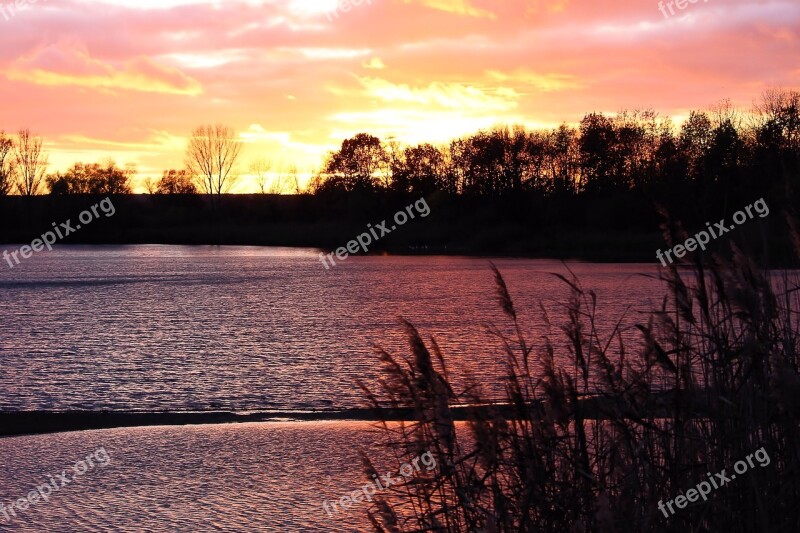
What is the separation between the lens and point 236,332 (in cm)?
1548

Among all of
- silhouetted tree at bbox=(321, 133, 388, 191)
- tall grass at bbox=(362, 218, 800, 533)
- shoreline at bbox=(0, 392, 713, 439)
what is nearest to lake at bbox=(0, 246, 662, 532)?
shoreline at bbox=(0, 392, 713, 439)

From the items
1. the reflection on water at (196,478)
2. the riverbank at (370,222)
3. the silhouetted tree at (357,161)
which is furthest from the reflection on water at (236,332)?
the silhouetted tree at (357,161)

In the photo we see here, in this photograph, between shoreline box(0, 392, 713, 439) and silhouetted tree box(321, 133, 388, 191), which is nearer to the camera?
shoreline box(0, 392, 713, 439)

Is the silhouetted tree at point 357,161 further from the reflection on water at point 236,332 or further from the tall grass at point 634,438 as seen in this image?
the tall grass at point 634,438

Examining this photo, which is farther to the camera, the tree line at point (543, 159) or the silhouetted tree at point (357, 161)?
the silhouetted tree at point (357, 161)

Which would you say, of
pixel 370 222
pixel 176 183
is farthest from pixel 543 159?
pixel 176 183

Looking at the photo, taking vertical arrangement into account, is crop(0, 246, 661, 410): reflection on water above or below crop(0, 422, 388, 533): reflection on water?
above

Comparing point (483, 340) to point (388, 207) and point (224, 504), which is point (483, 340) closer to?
point (224, 504)

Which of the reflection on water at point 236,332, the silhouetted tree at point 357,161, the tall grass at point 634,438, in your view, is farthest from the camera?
→ the silhouetted tree at point 357,161

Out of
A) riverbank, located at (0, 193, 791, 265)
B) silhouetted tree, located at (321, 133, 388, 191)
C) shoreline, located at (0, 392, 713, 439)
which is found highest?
silhouetted tree, located at (321, 133, 388, 191)

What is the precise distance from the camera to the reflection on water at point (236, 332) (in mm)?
9500

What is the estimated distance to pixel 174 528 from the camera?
16.9 ft

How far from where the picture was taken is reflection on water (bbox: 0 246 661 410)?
9.50 m

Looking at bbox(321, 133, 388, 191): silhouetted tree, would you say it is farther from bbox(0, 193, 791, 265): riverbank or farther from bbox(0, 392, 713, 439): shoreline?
bbox(0, 392, 713, 439): shoreline
